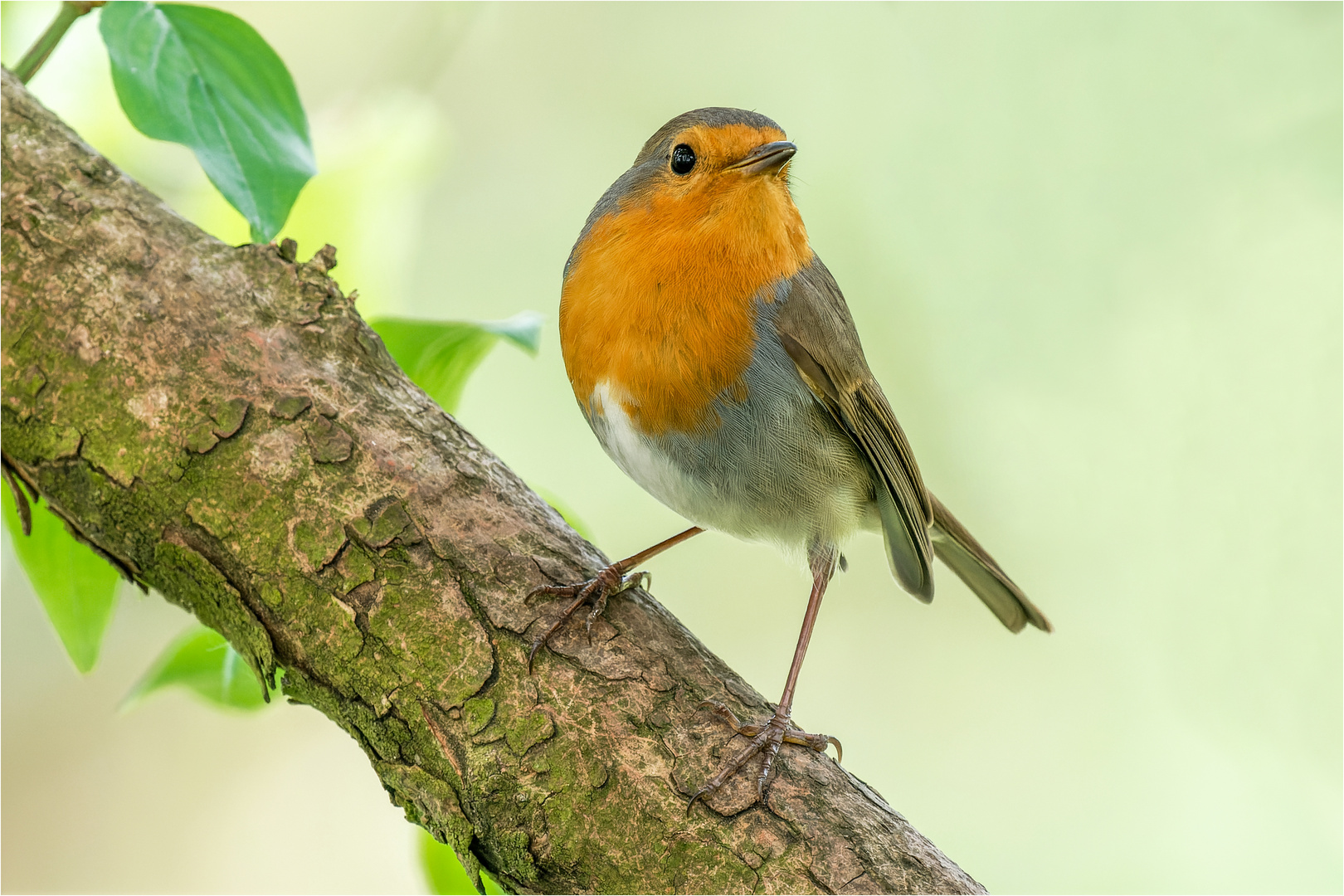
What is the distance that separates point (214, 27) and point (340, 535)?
1030mm

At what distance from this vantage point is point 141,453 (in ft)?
5.28

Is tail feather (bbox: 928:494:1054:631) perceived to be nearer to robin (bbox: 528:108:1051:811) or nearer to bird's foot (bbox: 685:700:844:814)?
robin (bbox: 528:108:1051:811)

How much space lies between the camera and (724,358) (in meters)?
1.79

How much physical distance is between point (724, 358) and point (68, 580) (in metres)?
1.28

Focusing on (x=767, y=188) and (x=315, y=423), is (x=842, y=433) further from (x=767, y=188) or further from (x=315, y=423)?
(x=315, y=423)

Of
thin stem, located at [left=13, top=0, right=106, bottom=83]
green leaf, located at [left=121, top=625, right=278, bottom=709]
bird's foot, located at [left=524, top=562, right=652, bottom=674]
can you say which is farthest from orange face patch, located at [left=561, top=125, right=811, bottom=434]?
thin stem, located at [left=13, top=0, right=106, bottom=83]

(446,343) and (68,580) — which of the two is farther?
(446,343)

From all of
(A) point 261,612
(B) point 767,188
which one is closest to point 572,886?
(A) point 261,612

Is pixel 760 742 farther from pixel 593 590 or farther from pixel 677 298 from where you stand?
pixel 677 298

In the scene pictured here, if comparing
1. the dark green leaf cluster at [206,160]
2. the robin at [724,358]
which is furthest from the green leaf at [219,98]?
the robin at [724,358]

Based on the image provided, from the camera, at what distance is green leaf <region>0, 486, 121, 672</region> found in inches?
73.2

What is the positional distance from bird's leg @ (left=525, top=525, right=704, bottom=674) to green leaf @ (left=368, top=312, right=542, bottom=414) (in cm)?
45

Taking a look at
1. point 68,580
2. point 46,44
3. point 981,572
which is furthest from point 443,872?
point 46,44

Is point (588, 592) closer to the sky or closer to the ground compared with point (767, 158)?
closer to the ground
